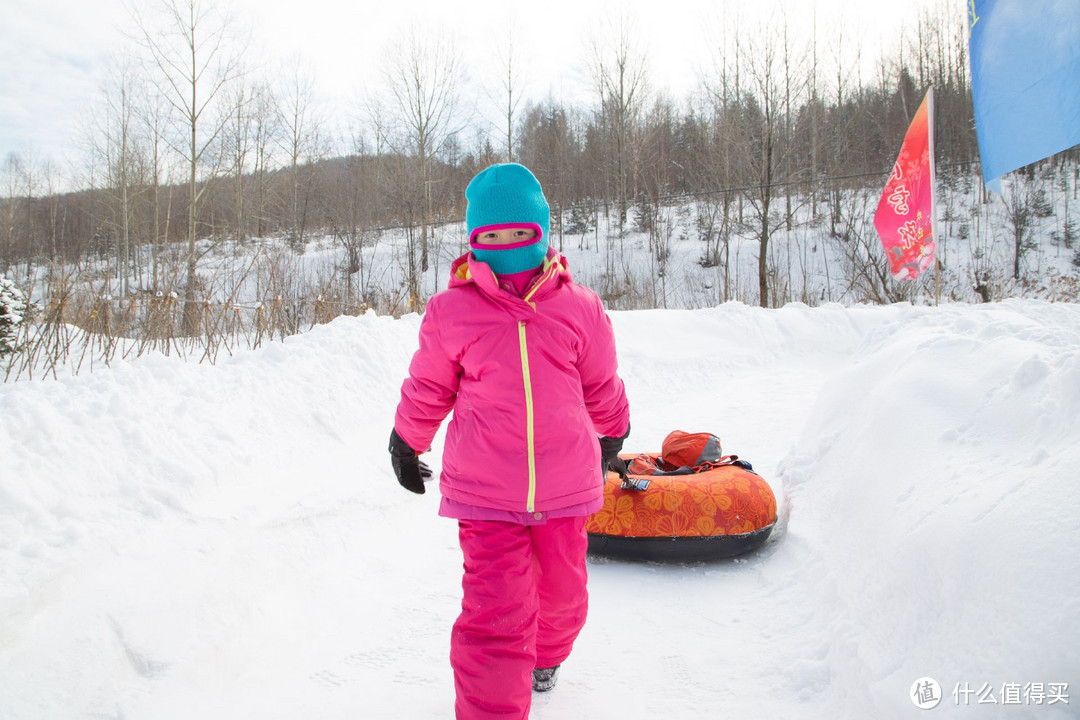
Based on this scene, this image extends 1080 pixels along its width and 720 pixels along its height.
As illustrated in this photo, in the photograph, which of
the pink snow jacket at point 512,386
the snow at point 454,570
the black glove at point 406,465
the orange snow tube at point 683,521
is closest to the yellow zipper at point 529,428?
the pink snow jacket at point 512,386

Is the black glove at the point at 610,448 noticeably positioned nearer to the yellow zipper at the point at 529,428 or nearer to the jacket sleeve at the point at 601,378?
the jacket sleeve at the point at 601,378

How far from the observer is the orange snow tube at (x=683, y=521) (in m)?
2.72

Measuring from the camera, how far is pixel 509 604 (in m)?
1.52

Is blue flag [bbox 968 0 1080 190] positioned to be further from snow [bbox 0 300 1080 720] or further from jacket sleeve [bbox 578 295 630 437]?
jacket sleeve [bbox 578 295 630 437]

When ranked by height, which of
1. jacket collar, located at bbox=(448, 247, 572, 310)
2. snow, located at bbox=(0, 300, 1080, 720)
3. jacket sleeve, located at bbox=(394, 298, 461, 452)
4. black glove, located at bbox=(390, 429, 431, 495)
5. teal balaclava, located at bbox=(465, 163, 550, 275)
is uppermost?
teal balaclava, located at bbox=(465, 163, 550, 275)

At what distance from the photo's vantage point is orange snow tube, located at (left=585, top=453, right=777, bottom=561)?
272cm

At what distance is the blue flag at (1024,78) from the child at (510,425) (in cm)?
171

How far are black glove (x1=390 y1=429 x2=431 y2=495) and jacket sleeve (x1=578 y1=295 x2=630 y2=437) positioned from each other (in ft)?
1.80

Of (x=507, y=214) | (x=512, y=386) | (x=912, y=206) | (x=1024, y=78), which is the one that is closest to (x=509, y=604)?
(x=512, y=386)

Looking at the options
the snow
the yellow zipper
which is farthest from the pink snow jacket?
the snow

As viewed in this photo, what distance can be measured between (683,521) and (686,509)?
57 millimetres

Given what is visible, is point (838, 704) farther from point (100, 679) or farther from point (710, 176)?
point (710, 176)

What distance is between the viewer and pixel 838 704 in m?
1.68

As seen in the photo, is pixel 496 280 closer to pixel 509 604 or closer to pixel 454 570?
pixel 509 604
